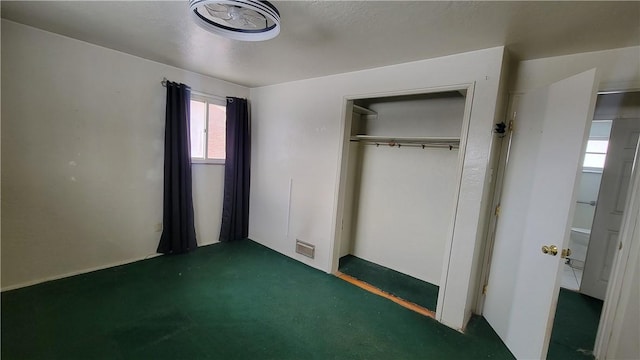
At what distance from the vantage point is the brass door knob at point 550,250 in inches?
63.0

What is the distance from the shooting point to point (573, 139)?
157 centimetres

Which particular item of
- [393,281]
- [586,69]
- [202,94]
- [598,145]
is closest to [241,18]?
[202,94]

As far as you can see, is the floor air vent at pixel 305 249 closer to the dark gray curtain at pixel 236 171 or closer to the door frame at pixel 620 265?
the dark gray curtain at pixel 236 171

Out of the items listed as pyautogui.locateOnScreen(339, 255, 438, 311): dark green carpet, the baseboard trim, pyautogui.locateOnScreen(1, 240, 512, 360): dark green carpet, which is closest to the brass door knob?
pyautogui.locateOnScreen(1, 240, 512, 360): dark green carpet

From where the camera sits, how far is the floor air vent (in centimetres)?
321

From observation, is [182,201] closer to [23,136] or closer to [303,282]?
[23,136]

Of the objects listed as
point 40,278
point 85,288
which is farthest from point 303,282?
point 40,278

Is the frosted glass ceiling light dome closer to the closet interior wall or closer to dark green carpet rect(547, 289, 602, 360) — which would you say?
the closet interior wall

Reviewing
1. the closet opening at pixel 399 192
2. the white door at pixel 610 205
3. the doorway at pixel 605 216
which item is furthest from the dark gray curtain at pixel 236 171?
the white door at pixel 610 205

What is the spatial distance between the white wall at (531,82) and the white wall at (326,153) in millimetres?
230

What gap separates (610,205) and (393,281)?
2413 millimetres

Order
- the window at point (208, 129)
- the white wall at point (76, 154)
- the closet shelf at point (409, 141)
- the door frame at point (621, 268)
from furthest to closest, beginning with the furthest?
1. the window at point (208, 129)
2. the closet shelf at point (409, 141)
3. the white wall at point (76, 154)
4. the door frame at point (621, 268)

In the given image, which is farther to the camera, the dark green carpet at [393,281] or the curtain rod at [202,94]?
the curtain rod at [202,94]

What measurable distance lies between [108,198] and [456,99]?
3.92 metres
